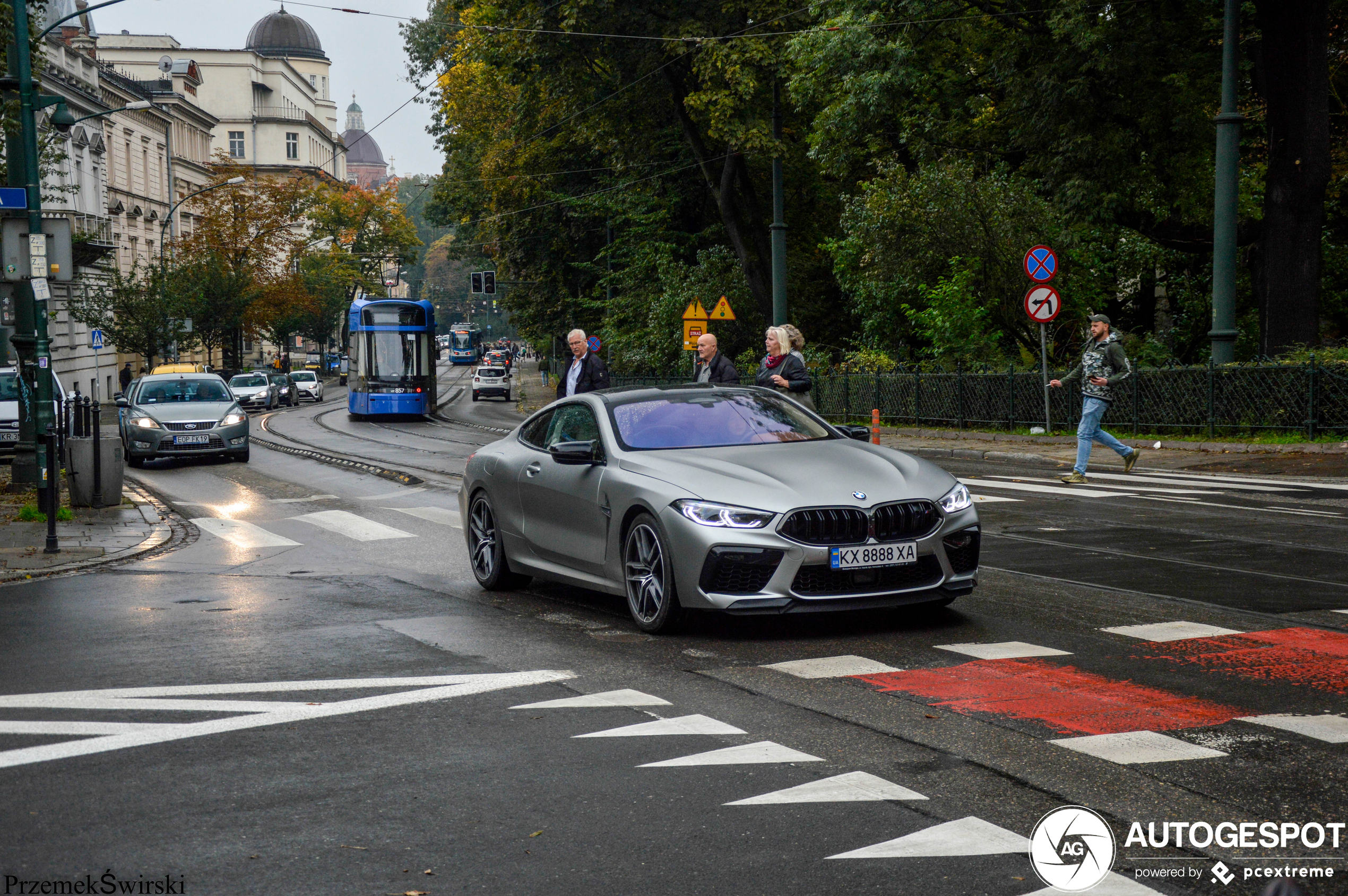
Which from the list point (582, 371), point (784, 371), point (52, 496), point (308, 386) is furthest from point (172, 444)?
point (308, 386)

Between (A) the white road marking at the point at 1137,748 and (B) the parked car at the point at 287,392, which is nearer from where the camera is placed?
(A) the white road marking at the point at 1137,748

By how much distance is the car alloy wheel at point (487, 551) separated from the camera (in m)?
9.98

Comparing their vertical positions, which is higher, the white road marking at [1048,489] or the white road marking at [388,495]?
the white road marking at [1048,489]

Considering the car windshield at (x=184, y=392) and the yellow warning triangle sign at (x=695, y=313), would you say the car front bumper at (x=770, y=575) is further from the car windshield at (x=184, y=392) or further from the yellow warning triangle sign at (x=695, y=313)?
the yellow warning triangle sign at (x=695, y=313)

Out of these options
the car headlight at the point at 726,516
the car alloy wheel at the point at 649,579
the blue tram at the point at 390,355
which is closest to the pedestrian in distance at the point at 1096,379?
the car alloy wheel at the point at 649,579

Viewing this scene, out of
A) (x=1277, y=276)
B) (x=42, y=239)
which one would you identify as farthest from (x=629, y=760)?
(x=1277, y=276)

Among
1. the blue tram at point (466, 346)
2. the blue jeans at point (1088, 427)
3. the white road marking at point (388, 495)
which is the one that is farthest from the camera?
the blue tram at point (466, 346)

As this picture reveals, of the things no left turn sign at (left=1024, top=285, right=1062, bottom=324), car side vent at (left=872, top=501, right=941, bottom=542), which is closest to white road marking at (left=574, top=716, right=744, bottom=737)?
car side vent at (left=872, top=501, right=941, bottom=542)

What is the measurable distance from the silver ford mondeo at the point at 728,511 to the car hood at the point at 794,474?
0.4 inches

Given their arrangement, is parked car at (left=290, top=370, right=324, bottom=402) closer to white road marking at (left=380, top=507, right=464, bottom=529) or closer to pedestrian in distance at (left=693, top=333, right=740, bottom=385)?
white road marking at (left=380, top=507, right=464, bottom=529)

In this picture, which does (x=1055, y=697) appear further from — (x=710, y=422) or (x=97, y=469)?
(x=97, y=469)

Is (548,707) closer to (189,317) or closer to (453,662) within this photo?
(453,662)

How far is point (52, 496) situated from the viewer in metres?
13.1

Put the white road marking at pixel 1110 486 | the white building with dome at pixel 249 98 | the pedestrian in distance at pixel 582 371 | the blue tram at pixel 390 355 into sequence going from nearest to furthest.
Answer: the pedestrian in distance at pixel 582 371, the white road marking at pixel 1110 486, the blue tram at pixel 390 355, the white building with dome at pixel 249 98
